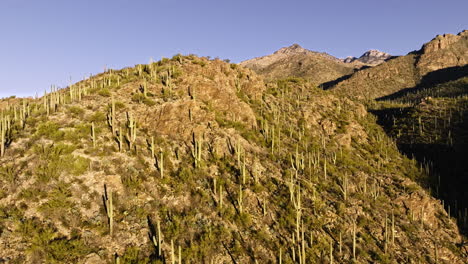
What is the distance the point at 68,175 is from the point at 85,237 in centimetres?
337

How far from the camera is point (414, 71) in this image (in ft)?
295

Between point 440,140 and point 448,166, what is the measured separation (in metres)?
4.53

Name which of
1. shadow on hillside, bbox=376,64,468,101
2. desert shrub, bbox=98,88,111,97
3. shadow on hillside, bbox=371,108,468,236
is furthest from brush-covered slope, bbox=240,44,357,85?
desert shrub, bbox=98,88,111,97

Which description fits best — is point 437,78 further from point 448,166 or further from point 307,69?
point 448,166

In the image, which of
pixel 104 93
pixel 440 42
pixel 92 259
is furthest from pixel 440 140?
pixel 440 42

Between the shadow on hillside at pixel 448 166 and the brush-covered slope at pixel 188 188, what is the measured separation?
5.42ft

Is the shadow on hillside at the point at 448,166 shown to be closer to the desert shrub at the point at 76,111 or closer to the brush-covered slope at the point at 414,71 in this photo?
the desert shrub at the point at 76,111

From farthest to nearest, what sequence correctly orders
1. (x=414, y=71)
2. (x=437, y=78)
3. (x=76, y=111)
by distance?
(x=414, y=71) → (x=437, y=78) → (x=76, y=111)

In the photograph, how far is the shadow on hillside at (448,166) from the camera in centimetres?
2217

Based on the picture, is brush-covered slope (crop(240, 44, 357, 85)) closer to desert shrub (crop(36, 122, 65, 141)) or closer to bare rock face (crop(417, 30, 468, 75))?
bare rock face (crop(417, 30, 468, 75))

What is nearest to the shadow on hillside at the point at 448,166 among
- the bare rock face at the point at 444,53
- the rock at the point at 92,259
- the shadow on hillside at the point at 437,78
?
the rock at the point at 92,259

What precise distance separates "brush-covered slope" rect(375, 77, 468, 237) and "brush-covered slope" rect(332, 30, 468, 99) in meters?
34.1

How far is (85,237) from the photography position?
10477mm

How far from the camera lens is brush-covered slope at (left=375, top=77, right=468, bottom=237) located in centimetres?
2372
